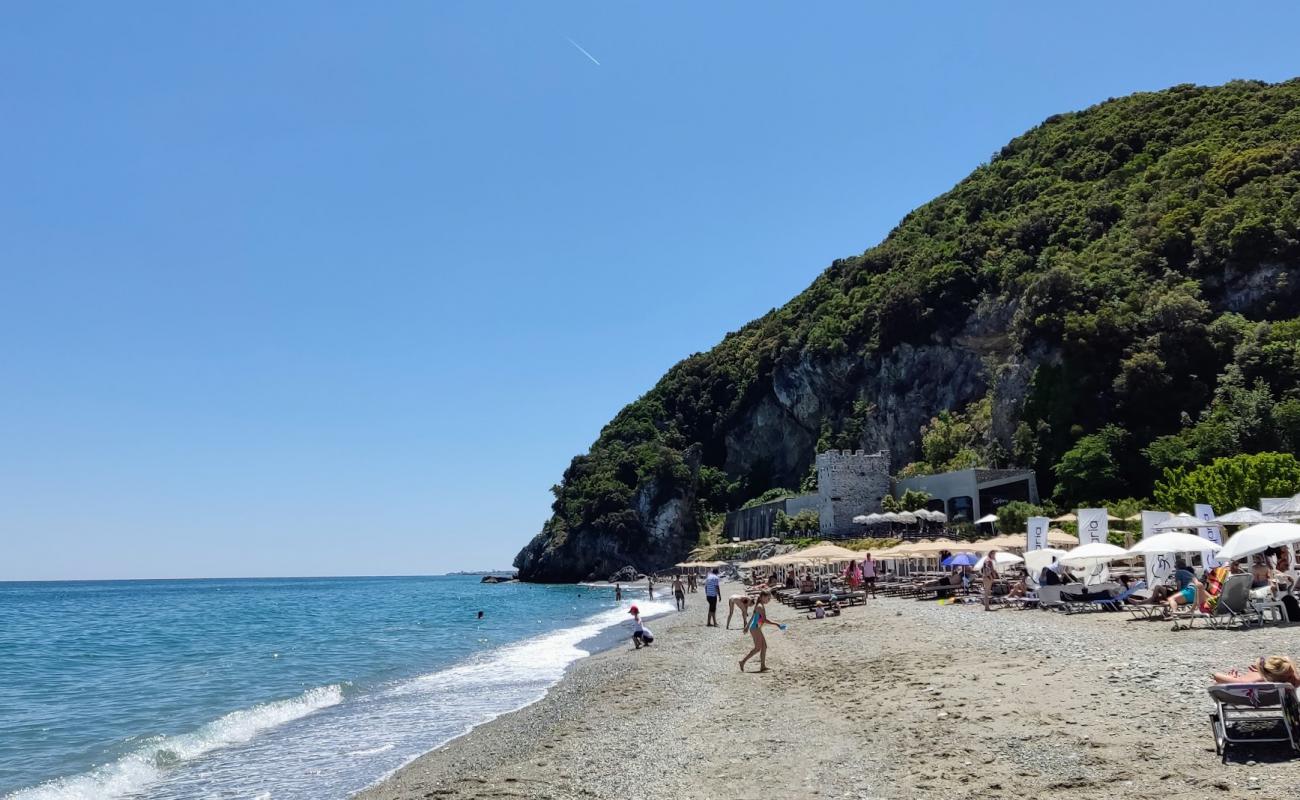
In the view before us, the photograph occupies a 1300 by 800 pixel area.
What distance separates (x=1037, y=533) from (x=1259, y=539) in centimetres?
1005

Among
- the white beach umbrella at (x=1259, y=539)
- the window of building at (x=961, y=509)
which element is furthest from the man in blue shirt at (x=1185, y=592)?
the window of building at (x=961, y=509)

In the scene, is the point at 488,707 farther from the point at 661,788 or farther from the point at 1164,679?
the point at 1164,679

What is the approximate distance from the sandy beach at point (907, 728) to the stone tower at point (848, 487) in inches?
1929

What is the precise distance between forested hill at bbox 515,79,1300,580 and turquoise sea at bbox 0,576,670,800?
32574mm

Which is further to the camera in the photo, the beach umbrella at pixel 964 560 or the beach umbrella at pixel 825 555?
the beach umbrella at pixel 825 555

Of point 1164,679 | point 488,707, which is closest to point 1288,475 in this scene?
point 1164,679

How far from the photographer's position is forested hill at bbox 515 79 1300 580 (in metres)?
48.0

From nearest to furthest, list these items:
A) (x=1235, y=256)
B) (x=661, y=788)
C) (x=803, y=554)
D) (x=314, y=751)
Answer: (x=661, y=788)
(x=314, y=751)
(x=803, y=554)
(x=1235, y=256)

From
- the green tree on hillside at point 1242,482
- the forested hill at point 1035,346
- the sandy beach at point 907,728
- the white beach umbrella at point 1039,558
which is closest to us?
the sandy beach at point 907,728

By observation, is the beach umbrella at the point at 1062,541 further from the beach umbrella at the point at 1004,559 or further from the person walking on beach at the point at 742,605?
the person walking on beach at the point at 742,605

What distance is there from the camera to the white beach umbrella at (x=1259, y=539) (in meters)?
14.1

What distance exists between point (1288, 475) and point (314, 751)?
109 ft

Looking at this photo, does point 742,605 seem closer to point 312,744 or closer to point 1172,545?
point 312,744

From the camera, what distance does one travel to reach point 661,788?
27.0 ft
